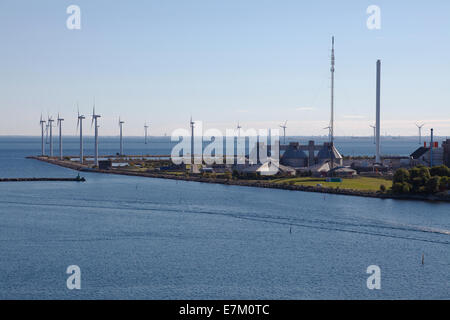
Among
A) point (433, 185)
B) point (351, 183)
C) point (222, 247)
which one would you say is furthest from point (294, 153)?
point (222, 247)

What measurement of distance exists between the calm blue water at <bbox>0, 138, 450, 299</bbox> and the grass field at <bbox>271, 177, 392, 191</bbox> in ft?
26.5

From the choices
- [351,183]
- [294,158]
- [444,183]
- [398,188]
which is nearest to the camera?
[444,183]

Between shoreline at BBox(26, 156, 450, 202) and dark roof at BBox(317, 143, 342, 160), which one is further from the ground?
dark roof at BBox(317, 143, 342, 160)

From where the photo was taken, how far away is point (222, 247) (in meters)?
42.5

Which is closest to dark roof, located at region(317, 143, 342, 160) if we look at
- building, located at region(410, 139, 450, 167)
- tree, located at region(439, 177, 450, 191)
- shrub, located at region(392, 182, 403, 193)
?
building, located at region(410, 139, 450, 167)

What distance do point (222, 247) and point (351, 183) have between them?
148 feet

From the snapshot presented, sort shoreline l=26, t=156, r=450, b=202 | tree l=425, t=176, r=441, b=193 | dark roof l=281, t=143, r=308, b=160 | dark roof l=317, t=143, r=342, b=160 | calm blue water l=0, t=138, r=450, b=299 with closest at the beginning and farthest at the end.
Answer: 1. calm blue water l=0, t=138, r=450, b=299
2. shoreline l=26, t=156, r=450, b=202
3. tree l=425, t=176, r=441, b=193
4. dark roof l=317, t=143, r=342, b=160
5. dark roof l=281, t=143, r=308, b=160

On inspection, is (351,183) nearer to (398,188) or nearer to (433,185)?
(398,188)

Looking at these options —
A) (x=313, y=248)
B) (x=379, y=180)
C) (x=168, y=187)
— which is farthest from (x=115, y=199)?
(x=379, y=180)

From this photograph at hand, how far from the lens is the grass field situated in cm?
7851

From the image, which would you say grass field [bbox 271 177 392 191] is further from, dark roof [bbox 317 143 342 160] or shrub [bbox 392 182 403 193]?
dark roof [bbox 317 143 342 160]

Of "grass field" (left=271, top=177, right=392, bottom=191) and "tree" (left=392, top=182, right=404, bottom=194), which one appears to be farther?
"grass field" (left=271, top=177, right=392, bottom=191)

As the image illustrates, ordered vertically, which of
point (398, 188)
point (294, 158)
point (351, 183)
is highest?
point (294, 158)
